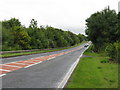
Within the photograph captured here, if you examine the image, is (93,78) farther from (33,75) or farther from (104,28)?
(104,28)

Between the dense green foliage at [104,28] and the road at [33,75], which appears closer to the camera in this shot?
the road at [33,75]

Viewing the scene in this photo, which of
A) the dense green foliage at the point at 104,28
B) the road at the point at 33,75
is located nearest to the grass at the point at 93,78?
the road at the point at 33,75

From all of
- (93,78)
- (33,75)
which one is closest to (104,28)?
(93,78)

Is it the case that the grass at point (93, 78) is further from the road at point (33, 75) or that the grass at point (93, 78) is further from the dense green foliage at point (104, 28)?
the dense green foliage at point (104, 28)

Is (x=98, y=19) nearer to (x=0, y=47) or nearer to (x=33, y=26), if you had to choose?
(x=0, y=47)


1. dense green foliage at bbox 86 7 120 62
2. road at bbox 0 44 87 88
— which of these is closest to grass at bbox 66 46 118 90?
road at bbox 0 44 87 88

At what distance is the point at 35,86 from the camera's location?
674 centimetres

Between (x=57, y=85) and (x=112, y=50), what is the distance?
1249cm

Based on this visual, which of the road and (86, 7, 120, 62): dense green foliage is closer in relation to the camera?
the road

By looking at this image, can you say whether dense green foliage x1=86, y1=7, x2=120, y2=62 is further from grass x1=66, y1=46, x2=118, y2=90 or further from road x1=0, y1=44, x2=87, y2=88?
grass x1=66, y1=46, x2=118, y2=90

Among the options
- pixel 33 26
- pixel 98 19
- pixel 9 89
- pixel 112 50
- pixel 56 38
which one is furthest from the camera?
pixel 56 38

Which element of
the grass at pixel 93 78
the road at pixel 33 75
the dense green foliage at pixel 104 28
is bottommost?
the grass at pixel 93 78

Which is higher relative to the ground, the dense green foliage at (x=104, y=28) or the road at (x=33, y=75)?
the dense green foliage at (x=104, y=28)

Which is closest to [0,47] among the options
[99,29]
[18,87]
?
[99,29]
